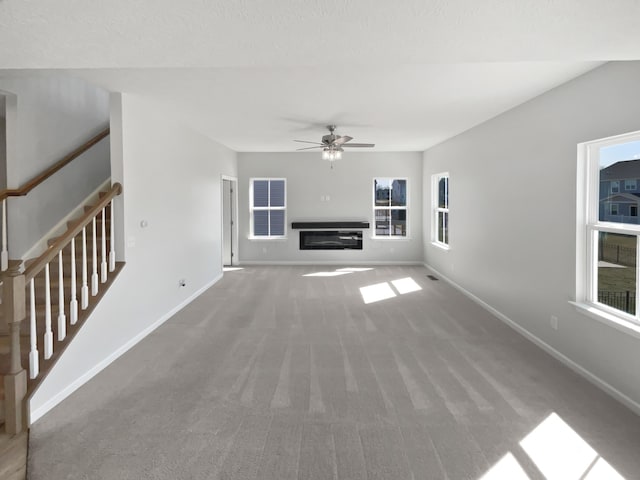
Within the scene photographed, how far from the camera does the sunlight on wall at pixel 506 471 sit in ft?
6.70

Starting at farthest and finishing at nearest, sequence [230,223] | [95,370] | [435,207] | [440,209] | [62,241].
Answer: [230,223] → [435,207] → [440,209] → [95,370] → [62,241]

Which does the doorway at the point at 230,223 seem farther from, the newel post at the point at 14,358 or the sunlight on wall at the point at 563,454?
the sunlight on wall at the point at 563,454

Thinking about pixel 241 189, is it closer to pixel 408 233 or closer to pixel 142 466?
pixel 408 233

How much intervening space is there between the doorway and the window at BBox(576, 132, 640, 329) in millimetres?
6760

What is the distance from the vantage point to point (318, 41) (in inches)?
80.4

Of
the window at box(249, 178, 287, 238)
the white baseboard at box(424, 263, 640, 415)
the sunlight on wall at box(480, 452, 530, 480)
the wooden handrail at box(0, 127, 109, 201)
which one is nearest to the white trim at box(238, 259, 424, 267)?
the window at box(249, 178, 287, 238)

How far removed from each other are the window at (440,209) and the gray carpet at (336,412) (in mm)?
3313

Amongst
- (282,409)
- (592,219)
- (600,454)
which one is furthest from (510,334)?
(282,409)

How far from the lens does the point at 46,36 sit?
6.42ft

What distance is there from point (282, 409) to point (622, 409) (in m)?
2.36

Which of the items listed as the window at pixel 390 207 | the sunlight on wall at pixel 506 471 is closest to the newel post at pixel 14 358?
the sunlight on wall at pixel 506 471

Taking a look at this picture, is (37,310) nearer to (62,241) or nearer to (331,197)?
(62,241)

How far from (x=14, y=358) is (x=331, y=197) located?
7.11m

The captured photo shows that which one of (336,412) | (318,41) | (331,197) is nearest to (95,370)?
(336,412)
